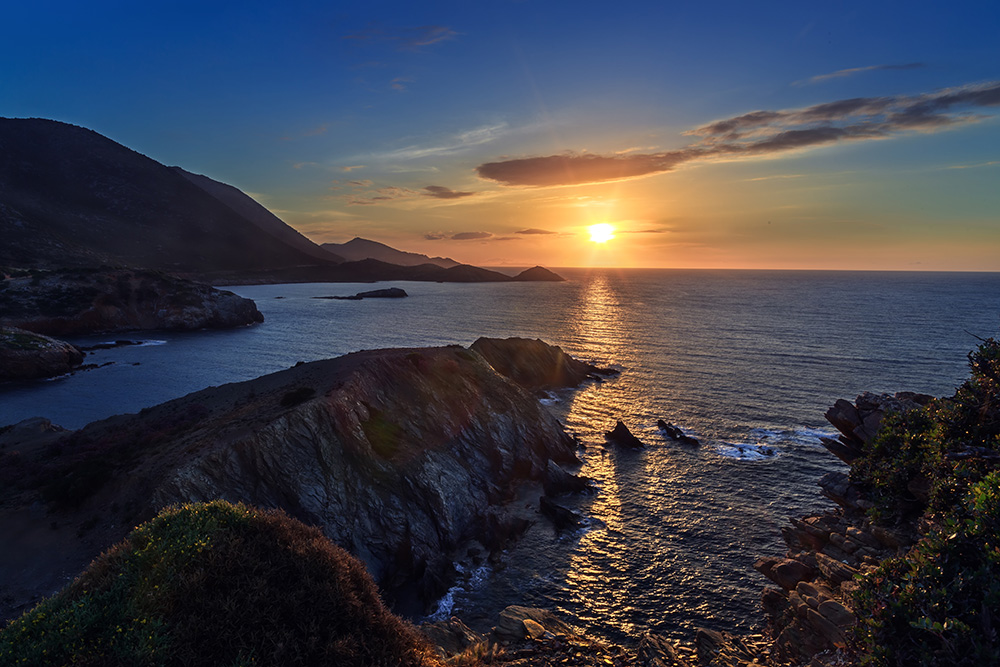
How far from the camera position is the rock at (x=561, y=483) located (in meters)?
39.6

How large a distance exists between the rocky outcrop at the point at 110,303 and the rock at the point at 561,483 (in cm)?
11506

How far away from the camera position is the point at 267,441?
29844 millimetres

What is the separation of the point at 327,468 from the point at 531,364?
44.0 meters

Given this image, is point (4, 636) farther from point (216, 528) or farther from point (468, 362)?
point (468, 362)

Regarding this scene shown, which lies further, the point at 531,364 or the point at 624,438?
the point at 531,364

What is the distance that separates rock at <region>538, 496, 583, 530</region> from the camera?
34344 millimetres

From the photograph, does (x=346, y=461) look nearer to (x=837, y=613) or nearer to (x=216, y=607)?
(x=216, y=607)

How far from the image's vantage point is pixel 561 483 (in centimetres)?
3988

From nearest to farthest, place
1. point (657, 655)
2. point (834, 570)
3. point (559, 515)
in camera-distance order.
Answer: point (834, 570) → point (657, 655) → point (559, 515)

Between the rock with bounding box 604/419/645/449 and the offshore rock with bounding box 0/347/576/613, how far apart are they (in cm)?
702

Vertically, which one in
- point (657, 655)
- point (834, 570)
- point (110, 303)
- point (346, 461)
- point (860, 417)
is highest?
point (110, 303)

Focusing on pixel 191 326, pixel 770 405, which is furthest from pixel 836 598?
pixel 191 326

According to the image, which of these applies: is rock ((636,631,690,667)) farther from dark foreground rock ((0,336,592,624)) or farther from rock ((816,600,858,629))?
dark foreground rock ((0,336,592,624))

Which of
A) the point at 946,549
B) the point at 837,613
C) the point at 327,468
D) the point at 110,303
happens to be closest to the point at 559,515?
the point at 327,468
